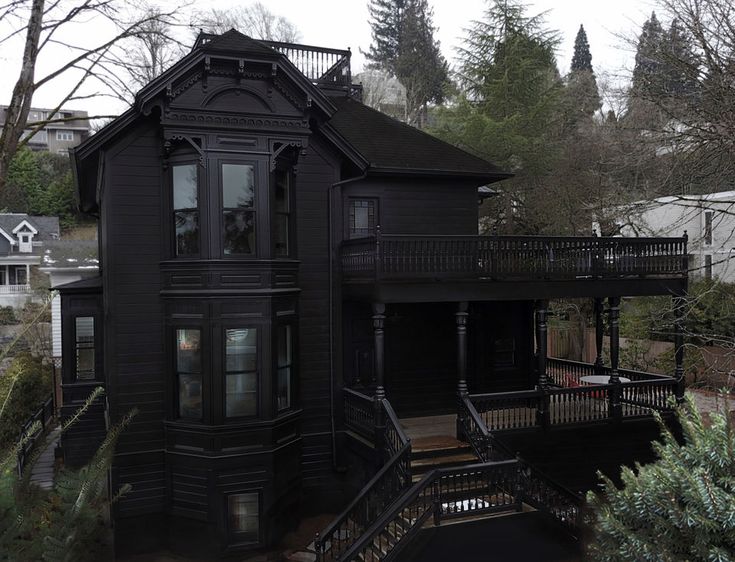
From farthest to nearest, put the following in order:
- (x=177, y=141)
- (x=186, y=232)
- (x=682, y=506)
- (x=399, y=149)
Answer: (x=399, y=149), (x=186, y=232), (x=177, y=141), (x=682, y=506)

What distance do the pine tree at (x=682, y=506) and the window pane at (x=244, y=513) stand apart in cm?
822

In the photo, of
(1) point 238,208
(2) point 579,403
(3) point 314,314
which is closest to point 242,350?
(3) point 314,314

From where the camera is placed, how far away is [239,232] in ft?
40.8

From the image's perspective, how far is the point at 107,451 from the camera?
12.0 feet

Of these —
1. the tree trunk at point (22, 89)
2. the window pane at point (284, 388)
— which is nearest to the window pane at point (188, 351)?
the window pane at point (284, 388)

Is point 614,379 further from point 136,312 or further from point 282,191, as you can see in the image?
point 136,312

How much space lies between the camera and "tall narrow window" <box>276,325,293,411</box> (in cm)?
1303

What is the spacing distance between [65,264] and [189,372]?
1826cm

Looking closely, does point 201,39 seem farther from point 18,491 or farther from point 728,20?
point 18,491

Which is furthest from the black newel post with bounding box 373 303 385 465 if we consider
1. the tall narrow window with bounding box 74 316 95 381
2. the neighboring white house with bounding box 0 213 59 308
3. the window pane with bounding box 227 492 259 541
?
the neighboring white house with bounding box 0 213 59 308

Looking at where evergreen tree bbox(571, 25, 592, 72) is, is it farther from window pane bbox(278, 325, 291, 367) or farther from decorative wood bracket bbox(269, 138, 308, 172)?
window pane bbox(278, 325, 291, 367)

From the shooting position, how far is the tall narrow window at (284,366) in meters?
13.0

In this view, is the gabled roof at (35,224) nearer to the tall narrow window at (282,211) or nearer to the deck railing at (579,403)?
the tall narrow window at (282,211)

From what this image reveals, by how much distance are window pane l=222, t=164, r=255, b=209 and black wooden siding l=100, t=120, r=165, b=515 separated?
60.1 inches
